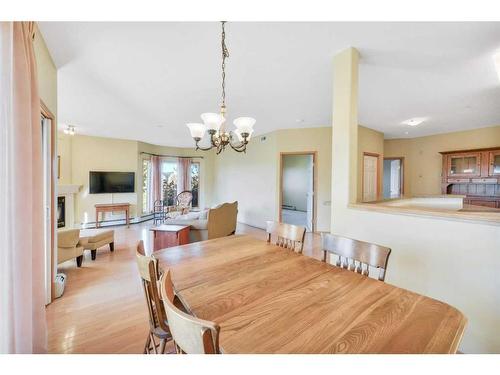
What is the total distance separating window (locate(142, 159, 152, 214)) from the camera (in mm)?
7195

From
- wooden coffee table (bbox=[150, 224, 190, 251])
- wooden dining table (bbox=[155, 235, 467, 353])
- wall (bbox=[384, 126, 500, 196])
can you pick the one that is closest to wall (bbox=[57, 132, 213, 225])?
wooden coffee table (bbox=[150, 224, 190, 251])

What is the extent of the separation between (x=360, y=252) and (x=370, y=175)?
4946mm

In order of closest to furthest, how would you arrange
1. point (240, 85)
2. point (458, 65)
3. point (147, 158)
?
point (458, 65) → point (240, 85) → point (147, 158)

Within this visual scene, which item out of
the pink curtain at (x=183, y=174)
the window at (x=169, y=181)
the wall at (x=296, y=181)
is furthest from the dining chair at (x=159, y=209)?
the wall at (x=296, y=181)

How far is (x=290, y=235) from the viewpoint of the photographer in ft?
6.63

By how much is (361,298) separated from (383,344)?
12.4 inches

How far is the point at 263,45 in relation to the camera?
2150 millimetres

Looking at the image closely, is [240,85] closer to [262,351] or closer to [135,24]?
[135,24]

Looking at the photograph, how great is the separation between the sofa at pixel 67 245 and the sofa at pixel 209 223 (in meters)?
1.50

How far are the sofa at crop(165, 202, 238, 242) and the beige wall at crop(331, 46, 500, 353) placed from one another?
98.1 inches

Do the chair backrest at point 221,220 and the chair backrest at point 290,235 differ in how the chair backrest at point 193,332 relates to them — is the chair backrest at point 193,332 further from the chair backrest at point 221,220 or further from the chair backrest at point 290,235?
the chair backrest at point 221,220

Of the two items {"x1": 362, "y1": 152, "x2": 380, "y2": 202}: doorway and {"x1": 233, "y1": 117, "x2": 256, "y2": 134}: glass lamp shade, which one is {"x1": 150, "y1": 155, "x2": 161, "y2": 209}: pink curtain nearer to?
{"x1": 233, "y1": 117, "x2": 256, "y2": 134}: glass lamp shade

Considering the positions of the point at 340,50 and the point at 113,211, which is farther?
the point at 113,211
